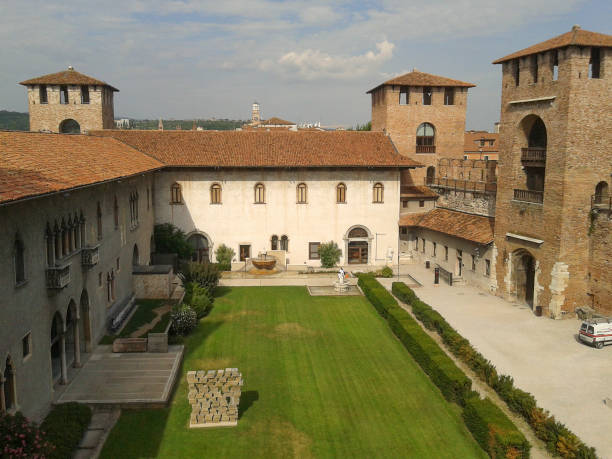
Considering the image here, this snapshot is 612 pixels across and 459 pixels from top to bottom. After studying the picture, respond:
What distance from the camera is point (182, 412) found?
18500 mm

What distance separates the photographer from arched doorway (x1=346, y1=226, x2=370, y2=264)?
41656mm

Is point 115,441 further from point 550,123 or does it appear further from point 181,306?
point 550,123

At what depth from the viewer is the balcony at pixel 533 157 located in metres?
30.5

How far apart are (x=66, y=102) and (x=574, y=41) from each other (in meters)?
35.7

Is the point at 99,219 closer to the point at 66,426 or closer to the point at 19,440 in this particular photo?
the point at 66,426

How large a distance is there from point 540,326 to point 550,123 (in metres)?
10.7

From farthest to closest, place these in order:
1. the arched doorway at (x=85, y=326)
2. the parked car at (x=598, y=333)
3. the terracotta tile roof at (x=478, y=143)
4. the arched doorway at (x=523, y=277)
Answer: the terracotta tile roof at (x=478, y=143), the arched doorway at (x=523, y=277), the parked car at (x=598, y=333), the arched doorway at (x=85, y=326)

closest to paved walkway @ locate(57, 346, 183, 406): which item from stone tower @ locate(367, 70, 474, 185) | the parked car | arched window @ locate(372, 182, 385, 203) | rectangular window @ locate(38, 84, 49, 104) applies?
the parked car

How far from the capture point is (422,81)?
46188 millimetres

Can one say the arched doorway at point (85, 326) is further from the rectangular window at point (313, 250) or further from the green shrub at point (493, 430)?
the rectangular window at point (313, 250)

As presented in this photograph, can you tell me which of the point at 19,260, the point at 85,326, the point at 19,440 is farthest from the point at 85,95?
the point at 19,440

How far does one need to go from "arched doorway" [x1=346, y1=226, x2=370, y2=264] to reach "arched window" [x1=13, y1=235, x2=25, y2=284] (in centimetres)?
2823

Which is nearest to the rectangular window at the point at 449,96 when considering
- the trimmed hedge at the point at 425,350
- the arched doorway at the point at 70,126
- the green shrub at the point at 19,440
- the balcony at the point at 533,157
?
the balcony at the point at 533,157

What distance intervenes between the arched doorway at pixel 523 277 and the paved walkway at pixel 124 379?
2039cm
